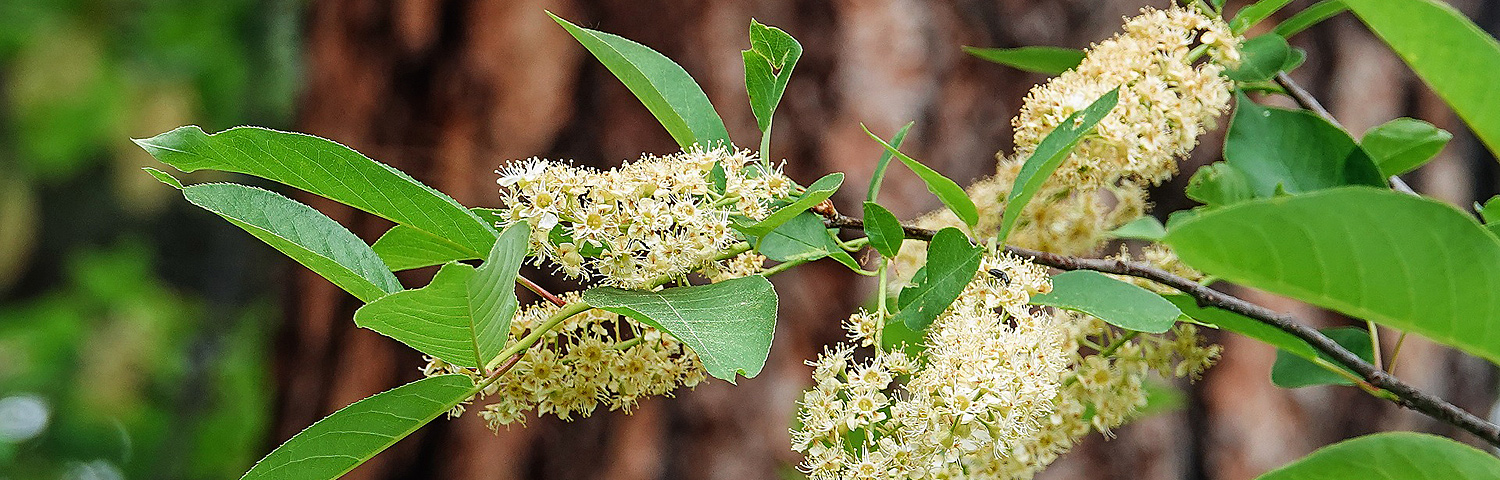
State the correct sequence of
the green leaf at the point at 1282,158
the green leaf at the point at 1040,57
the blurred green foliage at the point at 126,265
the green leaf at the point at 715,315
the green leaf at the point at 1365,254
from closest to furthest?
the green leaf at the point at 1365,254 < the green leaf at the point at 715,315 < the green leaf at the point at 1282,158 < the green leaf at the point at 1040,57 < the blurred green foliage at the point at 126,265

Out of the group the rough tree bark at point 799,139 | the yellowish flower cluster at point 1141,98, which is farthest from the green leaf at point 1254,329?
the rough tree bark at point 799,139

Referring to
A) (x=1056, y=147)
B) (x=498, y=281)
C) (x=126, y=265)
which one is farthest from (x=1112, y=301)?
(x=126, y=265)

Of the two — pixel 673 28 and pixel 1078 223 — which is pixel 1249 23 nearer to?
pixel 1078 223

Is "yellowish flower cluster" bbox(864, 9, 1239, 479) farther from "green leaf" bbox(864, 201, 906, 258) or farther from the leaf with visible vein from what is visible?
the leaf with visible vein

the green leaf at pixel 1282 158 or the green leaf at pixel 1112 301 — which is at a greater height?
the green leaf at pixel 1282 158

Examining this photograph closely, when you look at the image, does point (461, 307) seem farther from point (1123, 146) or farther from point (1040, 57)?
point (1040, 57)

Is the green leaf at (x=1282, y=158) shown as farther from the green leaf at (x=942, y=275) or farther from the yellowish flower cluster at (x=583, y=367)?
the yellowish flower cluster at (x=583, y=367)

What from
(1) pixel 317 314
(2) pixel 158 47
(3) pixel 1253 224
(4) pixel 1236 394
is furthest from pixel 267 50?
(3) pixel 1253 224
